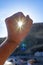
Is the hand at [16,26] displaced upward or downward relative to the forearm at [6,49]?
upward

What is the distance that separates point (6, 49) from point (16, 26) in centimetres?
7

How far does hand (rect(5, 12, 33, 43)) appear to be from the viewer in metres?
0.57

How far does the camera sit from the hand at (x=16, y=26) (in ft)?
1.89

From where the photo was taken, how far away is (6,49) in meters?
0.59

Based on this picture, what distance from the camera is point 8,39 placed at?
612 millimetres

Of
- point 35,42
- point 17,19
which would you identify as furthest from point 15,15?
point 35,42

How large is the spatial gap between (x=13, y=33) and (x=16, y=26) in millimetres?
21

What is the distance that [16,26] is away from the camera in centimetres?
58

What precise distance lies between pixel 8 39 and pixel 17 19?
0.07 meters

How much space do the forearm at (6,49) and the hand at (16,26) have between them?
0.02 meters

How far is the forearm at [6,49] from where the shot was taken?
579mm

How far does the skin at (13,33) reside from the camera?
0.58m

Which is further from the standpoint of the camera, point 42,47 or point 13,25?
point 42,47

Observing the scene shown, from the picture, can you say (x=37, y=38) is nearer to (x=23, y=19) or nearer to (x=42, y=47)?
(x=42, y=47)
